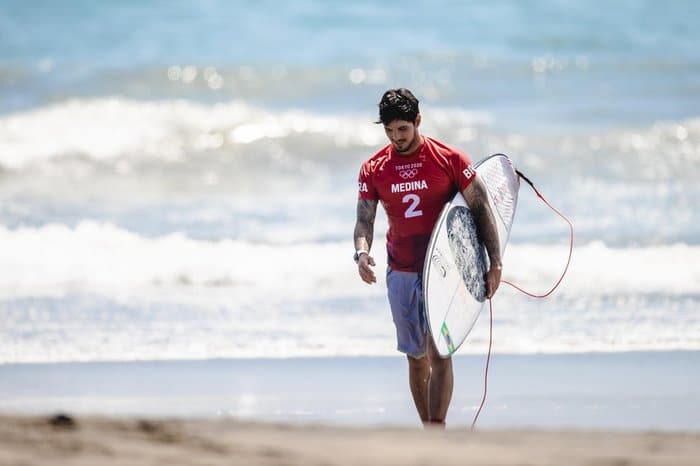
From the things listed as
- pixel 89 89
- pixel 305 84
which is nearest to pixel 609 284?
pixel 305 84

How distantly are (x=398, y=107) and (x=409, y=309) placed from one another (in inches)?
37.2

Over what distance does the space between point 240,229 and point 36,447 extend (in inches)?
356

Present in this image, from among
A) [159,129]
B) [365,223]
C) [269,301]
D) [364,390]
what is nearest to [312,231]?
[269,301]

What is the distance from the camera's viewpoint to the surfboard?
5082 mm

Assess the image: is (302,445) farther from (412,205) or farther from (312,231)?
(312,231)

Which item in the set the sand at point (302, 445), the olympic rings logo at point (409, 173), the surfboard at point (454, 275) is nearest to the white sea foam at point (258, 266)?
the surfboard at point (454, 275)

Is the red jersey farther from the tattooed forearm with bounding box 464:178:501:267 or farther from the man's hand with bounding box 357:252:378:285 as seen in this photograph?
the man's hand with bounding box 357:252:378:285

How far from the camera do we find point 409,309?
527 cm

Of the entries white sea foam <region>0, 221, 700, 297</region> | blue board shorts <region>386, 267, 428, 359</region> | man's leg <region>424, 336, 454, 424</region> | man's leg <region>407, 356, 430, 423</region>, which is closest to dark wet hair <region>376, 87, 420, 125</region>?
blue board shorts <region>386, 267, 428, 359</region>

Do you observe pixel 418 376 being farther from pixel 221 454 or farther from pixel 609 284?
pixel 609 284

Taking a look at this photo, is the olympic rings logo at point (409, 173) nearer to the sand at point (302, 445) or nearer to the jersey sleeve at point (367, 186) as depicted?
the jersey sleeve at point (367, 186)

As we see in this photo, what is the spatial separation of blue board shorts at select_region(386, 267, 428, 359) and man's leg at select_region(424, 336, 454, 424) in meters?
0.16

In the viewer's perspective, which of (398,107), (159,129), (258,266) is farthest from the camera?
(159,129)

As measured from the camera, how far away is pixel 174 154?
17703 mm
